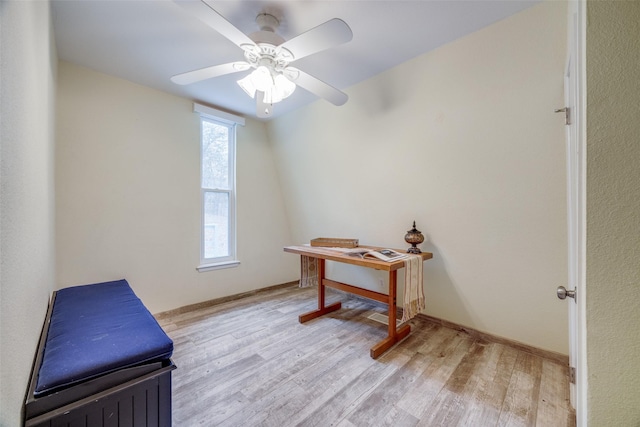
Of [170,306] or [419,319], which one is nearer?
[419,319]

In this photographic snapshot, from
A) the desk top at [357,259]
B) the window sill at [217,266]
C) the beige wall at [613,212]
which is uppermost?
the beige wall at [613,212]

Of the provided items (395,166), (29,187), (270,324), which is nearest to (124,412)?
(29,187)

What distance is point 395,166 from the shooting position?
2607 mm

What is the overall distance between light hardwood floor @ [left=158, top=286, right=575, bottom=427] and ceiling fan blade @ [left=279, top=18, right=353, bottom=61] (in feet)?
6.93

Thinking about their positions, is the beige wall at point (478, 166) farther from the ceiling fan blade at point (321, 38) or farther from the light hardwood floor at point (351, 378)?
the ceiling fan blade at point (321, 38)

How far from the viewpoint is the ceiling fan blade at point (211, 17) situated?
3.89 ft

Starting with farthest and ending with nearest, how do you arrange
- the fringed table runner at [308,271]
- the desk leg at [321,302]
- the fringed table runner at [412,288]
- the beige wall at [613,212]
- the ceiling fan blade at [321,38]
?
the fringed table runner at [308,271]
the desk leg at [321,302]
the fringed table runner at [412,288]
the ceiling fan blade at [321,38]
the beige wall at [613,212]

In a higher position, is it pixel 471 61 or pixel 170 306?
pixel 471 61

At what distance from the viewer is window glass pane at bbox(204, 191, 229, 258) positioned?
3246mm

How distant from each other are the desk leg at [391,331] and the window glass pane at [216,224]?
2236mm

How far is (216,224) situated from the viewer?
3342mm

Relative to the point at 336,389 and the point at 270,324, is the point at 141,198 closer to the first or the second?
the point at 270,324

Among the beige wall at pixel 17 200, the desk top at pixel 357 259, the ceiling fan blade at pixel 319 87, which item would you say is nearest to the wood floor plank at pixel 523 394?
the desk top at pixel 357 259

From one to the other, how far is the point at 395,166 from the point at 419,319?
1629mm
